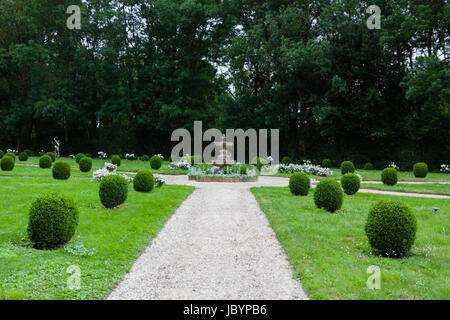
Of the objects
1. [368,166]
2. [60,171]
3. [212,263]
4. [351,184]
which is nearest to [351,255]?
[212,263]

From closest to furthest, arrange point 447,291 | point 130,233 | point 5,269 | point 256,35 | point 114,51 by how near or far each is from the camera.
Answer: point 447,291 < point 5,269 < point 130,233 < point 256,35 < point 114,51

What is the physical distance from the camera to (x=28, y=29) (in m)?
38.1

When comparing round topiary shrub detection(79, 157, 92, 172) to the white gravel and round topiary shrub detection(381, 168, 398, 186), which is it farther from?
round topiary shrub detection(381, 168, 398, 186)

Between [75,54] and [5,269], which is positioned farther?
[75,54]

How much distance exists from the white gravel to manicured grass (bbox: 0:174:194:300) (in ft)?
1.03

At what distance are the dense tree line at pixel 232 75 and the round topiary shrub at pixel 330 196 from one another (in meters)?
14.8

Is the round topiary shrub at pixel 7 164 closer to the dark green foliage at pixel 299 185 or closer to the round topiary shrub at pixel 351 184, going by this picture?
the dark green foliage at pixel 299 185

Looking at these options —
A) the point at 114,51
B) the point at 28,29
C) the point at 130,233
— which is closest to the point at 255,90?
the point at 114,51

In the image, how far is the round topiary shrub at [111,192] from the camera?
33.6ft

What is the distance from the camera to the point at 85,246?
6676mm

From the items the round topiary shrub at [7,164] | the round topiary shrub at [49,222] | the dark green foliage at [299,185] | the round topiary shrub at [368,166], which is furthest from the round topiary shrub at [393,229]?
the round topiary shrub at [368,166]
